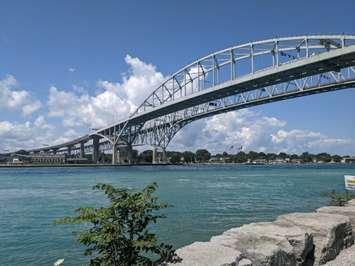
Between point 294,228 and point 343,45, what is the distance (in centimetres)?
4897

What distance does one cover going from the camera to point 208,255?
5.32 m

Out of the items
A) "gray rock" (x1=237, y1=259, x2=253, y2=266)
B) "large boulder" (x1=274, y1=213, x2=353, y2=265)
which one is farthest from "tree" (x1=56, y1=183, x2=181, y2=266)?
"large boulder" (x1=274, y1=213, x2=353, y2=265)

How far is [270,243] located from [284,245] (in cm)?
20

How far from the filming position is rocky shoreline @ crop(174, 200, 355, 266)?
5406 millimetres

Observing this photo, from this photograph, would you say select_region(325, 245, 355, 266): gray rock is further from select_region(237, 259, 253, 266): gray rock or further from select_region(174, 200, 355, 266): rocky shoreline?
select_region(237, 259, 253, 266): gray rock

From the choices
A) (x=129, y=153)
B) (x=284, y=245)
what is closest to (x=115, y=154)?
(x=129, y=153)

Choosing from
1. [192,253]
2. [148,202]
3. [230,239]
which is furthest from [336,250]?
[148,202]

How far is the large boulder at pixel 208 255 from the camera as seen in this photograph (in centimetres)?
504

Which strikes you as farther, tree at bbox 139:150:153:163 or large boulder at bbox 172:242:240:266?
tree at bbox 139:150:153:163

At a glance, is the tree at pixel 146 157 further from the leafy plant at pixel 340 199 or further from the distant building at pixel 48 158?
the leafy plant at pixel 340 199

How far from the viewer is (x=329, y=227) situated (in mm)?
7488

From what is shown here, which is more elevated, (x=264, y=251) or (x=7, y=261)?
(x=264, y=251)

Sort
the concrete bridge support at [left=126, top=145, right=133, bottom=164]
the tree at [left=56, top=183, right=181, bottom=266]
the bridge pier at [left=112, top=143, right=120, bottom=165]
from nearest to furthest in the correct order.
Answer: the tree at [left=56, top=183, right=181, bottom=266]
the bridge pier at [left=112, top=143, right=120, bottom=165]
the concrete bridge support at [left=126, top=145, right=133, bottom=164]

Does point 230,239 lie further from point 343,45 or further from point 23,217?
point 343,45
